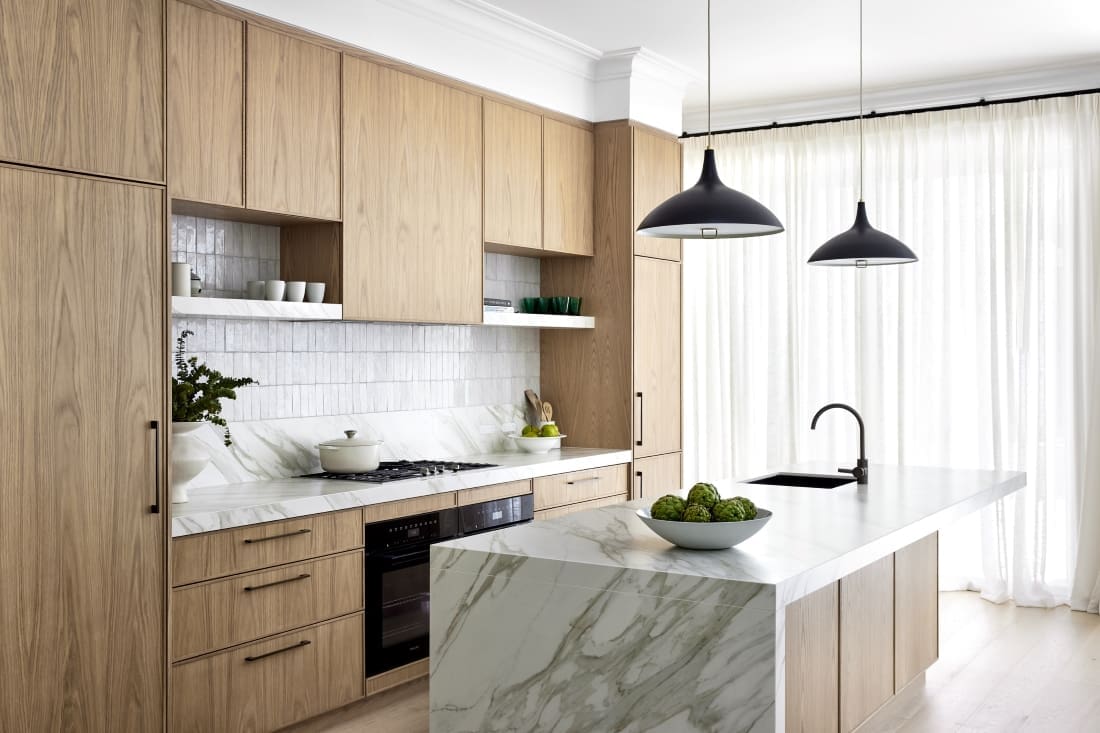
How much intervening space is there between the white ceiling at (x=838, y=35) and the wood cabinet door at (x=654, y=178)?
1.46 ft

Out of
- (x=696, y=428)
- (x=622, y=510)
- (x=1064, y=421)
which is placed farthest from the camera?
(x=696, y=428)

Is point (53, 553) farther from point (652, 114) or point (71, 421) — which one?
point (652, 114)

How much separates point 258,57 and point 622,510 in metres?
2.11

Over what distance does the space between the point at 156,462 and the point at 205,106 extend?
123cm

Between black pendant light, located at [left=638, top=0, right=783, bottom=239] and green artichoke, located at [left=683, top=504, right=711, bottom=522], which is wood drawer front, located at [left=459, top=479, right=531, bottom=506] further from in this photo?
green artichoke, located at [left=683, top=504, right=711, bottom=522]

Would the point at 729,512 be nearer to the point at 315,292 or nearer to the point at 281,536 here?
the point at 281,536

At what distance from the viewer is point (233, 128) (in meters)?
3.78

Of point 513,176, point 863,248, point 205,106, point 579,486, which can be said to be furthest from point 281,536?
point 863,248

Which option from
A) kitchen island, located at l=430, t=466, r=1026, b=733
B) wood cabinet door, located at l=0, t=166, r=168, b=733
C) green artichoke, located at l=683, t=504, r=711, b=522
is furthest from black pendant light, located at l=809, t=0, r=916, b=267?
wood cabinet door, located at l=0, t=166, r=168, b=733

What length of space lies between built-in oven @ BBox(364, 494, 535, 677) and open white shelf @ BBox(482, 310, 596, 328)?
3.35ft

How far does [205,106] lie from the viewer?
144 inches

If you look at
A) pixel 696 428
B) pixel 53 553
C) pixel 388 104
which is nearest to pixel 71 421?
pixel 53 553

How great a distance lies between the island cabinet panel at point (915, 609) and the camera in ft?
13.3

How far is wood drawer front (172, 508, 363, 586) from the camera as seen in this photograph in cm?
346
